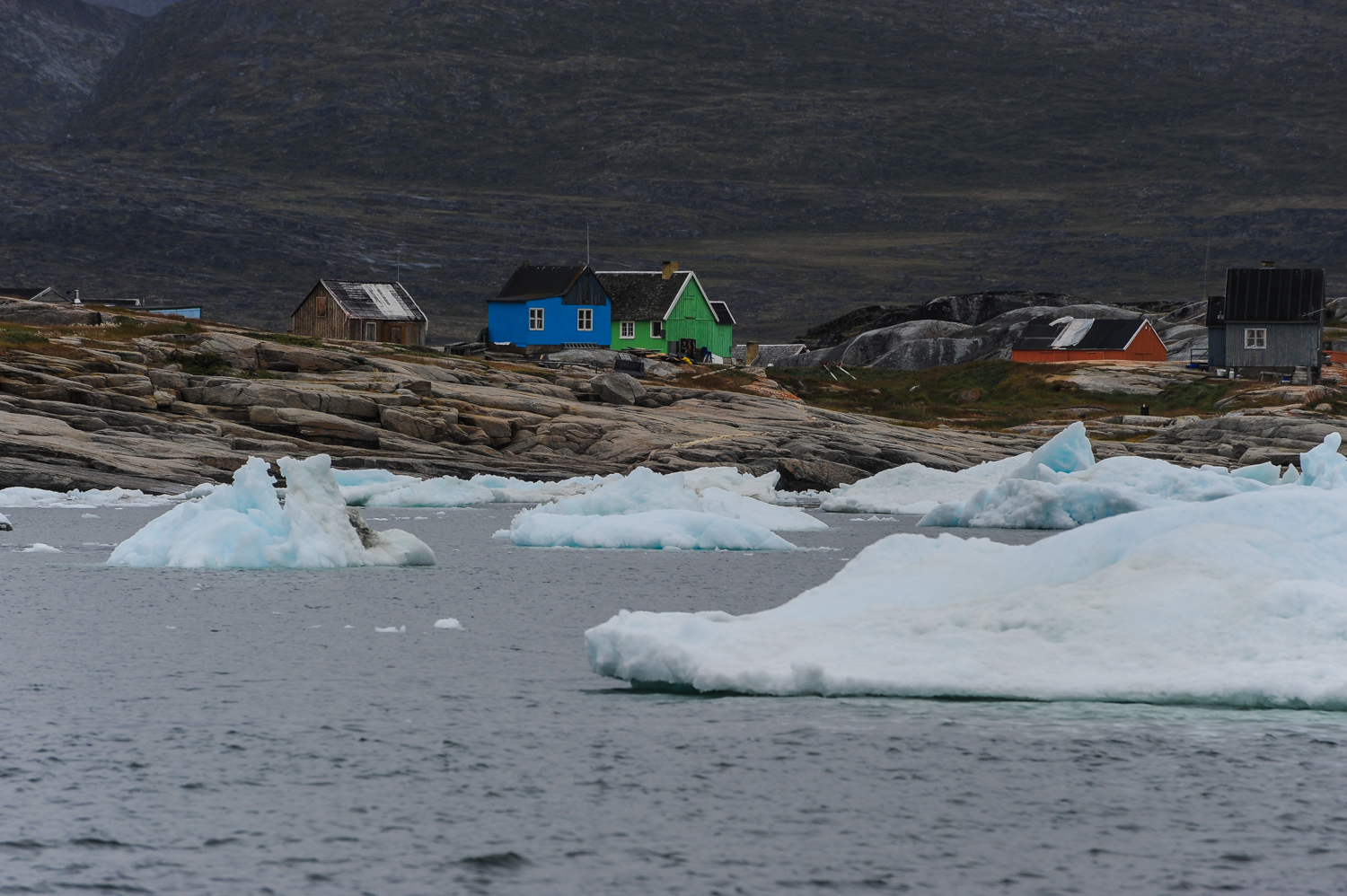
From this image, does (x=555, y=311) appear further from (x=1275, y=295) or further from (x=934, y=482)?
(x=934, y=482)

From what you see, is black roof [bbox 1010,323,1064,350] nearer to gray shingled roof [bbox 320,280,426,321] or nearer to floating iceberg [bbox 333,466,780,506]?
gray shingled roof [bbox 320,280,426,321]

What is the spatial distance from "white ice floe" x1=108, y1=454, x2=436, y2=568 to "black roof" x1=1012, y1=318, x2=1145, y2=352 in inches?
2269

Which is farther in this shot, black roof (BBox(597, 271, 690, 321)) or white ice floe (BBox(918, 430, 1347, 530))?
black roof (BBox(597, 271, 690, 321))

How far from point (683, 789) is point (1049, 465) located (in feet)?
91.1

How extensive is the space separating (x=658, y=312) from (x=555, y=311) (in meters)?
5.27

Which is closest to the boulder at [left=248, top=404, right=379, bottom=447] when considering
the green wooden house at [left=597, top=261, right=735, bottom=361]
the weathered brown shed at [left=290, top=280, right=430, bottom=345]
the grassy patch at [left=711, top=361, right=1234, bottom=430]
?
the grassy patch at [left=711, top=361, right=1234, bottom=430]

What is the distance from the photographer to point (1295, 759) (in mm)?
9375

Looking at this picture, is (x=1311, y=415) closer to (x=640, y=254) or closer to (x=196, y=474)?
(x=196, y=474)

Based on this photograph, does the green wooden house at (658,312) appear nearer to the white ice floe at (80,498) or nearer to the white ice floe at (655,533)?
the white ice floe at (80,498)

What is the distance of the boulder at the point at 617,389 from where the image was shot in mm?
46625

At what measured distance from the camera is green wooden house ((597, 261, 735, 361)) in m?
72.1

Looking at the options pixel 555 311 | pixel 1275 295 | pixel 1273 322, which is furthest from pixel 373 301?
pixel 1275 295

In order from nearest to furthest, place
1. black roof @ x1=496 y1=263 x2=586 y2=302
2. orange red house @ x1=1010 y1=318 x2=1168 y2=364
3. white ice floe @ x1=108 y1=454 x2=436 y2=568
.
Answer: white ice floe @ x1=108 y1=454 x2=436 y2=568
black roof @ x1=496 y1=263 x2=586 y2=302
orange red house @ x1=1010 y1=318 x2=1168 y2=364

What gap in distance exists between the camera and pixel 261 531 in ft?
62.7
